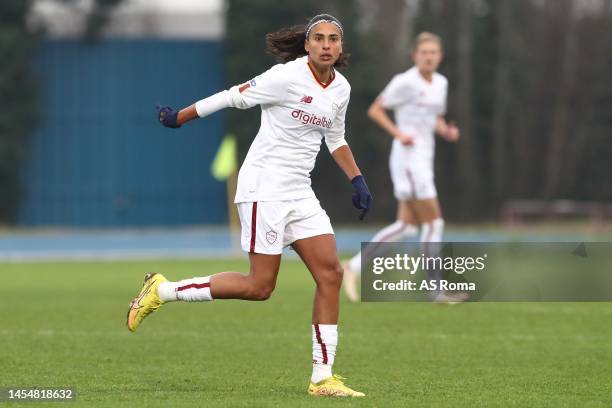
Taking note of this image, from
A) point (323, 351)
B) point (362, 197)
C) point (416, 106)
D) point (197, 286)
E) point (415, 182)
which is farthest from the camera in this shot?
point (416, 106)

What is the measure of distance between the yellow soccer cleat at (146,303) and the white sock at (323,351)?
1.07 metres

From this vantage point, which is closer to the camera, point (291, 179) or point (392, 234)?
point (291, 179)

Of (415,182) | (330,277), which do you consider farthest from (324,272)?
(415,182)

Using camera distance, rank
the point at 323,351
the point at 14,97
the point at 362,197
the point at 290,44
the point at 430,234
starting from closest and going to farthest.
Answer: the point at 323,351 < the point at 290,44 < the point at 362,197 < the point at 430,234 < the point at 14,97

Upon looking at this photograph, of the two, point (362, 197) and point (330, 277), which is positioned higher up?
point (362, 197)

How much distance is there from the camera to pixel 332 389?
7895mm

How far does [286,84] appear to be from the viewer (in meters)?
8.07

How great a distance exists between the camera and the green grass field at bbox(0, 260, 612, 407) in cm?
802

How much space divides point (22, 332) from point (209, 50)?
2581 cm

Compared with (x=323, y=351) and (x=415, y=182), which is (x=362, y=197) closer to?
(x=323, y=351)

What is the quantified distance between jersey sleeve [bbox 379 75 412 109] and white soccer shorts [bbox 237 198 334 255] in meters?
6.56

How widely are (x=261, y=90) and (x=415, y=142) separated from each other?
22.4ft

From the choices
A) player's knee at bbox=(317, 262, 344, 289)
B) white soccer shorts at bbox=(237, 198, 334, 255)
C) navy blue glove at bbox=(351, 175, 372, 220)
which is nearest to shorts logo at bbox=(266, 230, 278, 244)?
white soccer shorts at bbox=(237, 198, 334, 255)

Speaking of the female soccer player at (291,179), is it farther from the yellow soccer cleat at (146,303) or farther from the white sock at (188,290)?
the yellow soccer cleat at (146,303)
